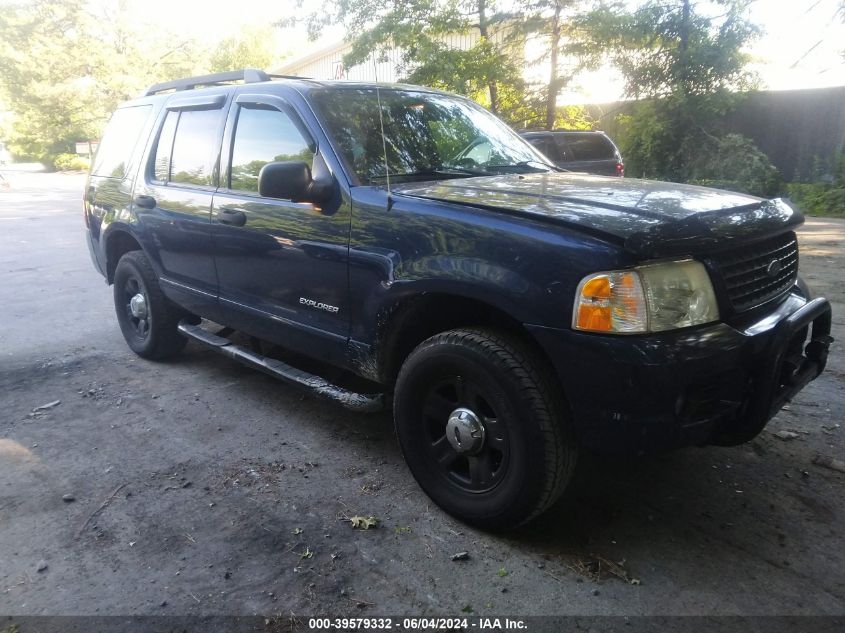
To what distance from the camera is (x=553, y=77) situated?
1559cm

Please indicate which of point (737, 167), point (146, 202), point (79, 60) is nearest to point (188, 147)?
point (146, 202)

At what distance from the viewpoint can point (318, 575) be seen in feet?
8.72

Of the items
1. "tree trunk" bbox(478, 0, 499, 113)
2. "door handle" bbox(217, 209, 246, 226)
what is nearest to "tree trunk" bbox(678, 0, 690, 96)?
"tree trunk" bbox(478, 0, 499, 113)

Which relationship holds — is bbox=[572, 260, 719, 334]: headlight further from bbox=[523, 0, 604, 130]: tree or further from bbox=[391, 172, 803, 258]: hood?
bbox=[523, 0, 604, 130]: tree

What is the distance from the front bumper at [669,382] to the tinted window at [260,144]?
1814 mm

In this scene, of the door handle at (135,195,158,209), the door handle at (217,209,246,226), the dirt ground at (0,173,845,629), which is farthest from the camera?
the door handle at (135,195,158,209)

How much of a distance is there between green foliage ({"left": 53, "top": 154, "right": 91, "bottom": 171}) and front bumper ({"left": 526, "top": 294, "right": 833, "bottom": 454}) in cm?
4387

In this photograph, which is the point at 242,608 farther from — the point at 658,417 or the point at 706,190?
the point at 706,190

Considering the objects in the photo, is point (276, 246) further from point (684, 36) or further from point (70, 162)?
point (70, 162)

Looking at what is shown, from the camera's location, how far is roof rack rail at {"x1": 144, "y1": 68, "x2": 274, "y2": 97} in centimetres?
423

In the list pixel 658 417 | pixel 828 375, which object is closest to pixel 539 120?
pixel 828 375

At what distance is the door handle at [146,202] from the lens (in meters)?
4.71

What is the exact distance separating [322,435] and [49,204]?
19.1 metres

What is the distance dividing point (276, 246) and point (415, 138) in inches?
37.6
